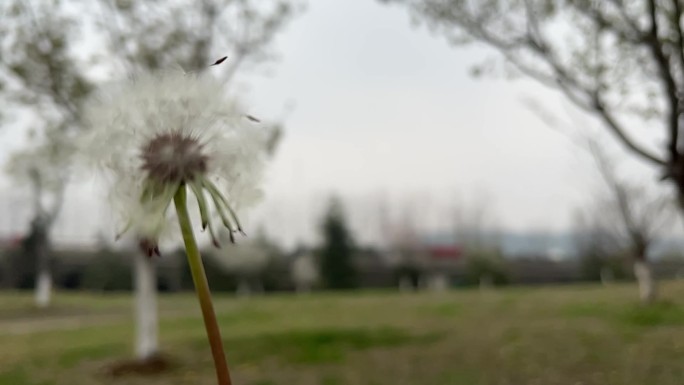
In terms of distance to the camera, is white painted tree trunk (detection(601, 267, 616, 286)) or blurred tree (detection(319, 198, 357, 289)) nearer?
blurred tree (detection(319, 198, 357, 289))

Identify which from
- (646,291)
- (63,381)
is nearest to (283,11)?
(63,381)

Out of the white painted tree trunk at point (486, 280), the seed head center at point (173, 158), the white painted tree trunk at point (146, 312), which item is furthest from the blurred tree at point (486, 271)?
the seed head center at point (173, 158)

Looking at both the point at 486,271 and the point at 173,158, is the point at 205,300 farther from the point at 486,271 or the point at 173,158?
the point at 486,271

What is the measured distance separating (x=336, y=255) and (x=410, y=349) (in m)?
28.7

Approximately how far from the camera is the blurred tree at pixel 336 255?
128 feet

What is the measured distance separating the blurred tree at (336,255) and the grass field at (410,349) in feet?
66.5

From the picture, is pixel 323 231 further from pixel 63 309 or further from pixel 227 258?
pixel 63 309

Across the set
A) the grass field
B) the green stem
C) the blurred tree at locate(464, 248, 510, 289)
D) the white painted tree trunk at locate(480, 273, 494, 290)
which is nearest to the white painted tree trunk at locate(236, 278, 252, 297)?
the blurred tree at locate(464, 248, 510, 289)

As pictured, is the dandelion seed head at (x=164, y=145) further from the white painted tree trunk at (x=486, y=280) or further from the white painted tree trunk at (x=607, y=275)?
the white painted tree trunk at (x=607, y=275)

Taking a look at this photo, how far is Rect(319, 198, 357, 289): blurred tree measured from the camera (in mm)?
39062

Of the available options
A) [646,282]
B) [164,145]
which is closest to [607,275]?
[646,282]

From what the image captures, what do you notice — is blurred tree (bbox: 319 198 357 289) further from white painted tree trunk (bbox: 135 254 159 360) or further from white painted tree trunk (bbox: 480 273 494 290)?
white painted tree trunk (bbox: 135 254 159 360)

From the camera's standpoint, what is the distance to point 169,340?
13.2 metres

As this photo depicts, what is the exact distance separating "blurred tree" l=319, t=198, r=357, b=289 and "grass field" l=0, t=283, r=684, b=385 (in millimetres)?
20263
